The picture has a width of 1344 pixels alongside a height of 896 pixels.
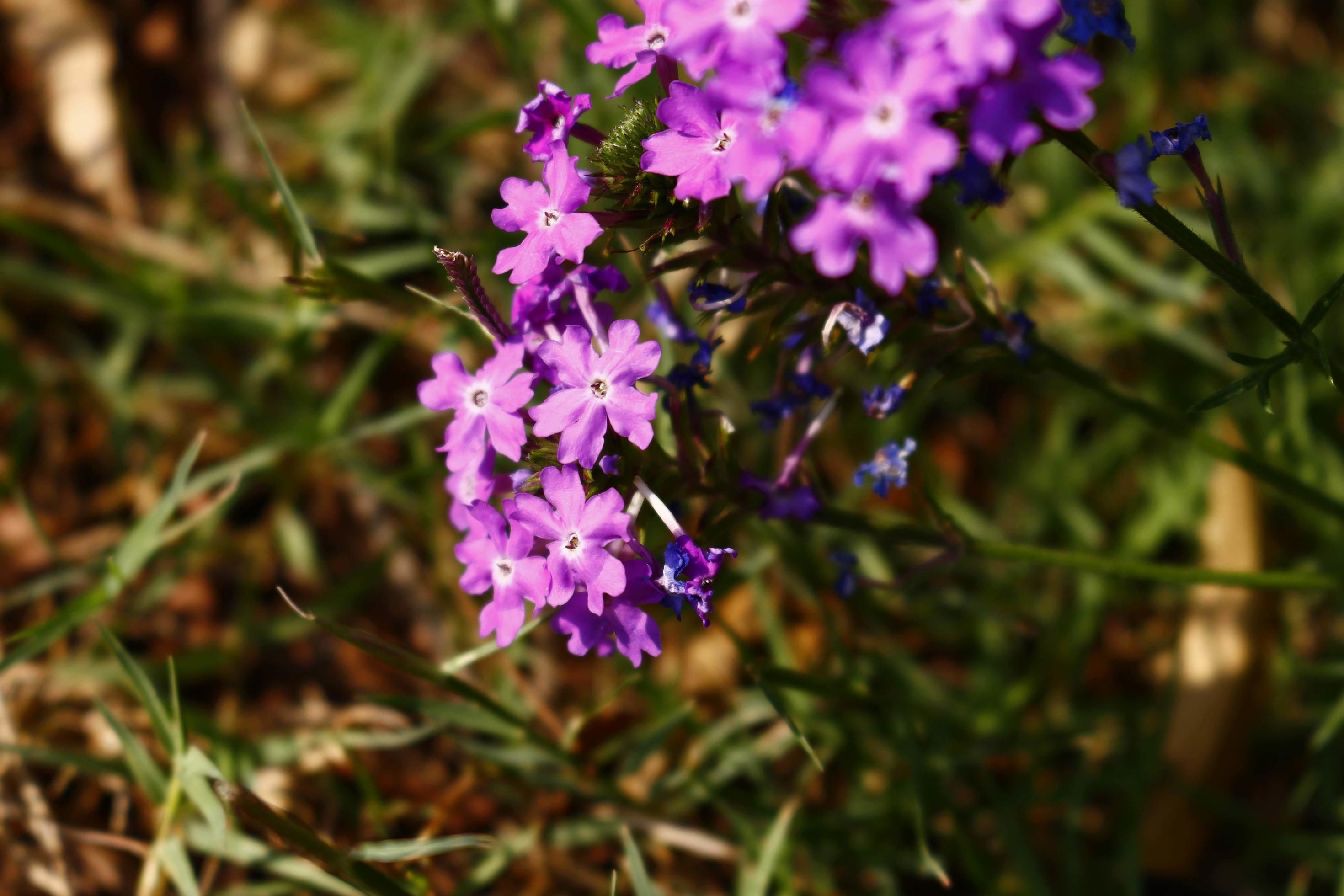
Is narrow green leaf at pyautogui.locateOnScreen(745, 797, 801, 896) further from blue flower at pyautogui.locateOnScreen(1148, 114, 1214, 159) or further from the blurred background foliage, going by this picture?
blue flower at pyautogui.locateOnScreen(1148, 114, 1214, 159)

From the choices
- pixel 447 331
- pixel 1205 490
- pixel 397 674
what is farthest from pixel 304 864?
pixel 1205 490

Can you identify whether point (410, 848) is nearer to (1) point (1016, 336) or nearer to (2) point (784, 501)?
(2) point (784, 501)

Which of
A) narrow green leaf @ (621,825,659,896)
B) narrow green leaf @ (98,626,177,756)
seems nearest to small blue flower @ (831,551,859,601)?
narrow green leaf @ (621,825,659,896)

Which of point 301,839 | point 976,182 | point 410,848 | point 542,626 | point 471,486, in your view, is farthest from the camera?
point 542,626

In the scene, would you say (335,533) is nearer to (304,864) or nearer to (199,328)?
(199,328)

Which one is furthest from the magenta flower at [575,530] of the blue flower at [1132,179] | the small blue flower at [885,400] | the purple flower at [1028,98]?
the blue flower at [1132,179]

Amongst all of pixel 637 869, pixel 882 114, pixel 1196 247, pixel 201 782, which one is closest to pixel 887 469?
pixel 1196 247
